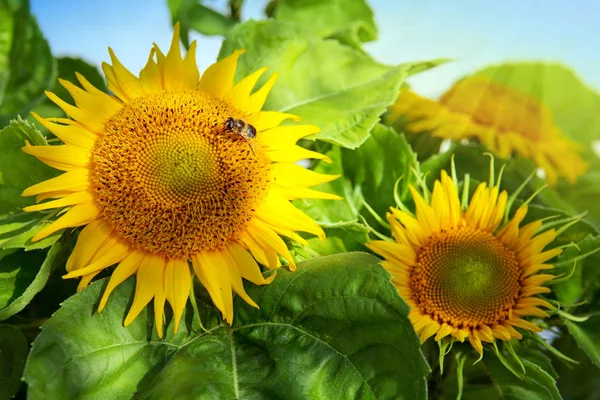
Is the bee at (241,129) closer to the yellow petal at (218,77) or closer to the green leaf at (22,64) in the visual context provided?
the yellow petal at (218,77)

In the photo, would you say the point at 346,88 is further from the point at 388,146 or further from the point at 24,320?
the point at 24,320

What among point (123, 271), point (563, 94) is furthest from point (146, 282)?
point (563, 94)

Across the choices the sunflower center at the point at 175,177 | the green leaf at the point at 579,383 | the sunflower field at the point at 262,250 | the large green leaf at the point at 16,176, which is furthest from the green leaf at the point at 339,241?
the green leaf at the point at 579,383

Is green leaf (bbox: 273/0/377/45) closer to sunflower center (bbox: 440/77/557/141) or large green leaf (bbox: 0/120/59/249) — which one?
sunflower center (bbox: 440/77/557/141)

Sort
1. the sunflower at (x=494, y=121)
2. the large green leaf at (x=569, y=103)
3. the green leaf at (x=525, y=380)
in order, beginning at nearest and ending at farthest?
1. the green leaf at (x=525, y=380)
2. the sunflower at (x=494, y=121)
3. the large green leaf at (x=569, y=103)

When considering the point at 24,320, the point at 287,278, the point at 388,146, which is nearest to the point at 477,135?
the point at 388,146

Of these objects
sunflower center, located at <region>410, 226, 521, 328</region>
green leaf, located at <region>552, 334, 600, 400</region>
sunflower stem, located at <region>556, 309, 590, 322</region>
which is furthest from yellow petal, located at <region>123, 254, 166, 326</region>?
green leaf, located at <region>552, 334, 600, 400</region>

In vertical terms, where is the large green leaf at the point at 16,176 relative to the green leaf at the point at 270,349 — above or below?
above

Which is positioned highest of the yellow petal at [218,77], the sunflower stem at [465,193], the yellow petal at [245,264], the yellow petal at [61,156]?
the yellow petal at [218,77]
